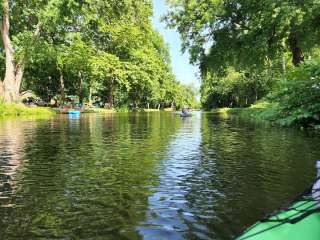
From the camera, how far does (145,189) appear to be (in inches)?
285

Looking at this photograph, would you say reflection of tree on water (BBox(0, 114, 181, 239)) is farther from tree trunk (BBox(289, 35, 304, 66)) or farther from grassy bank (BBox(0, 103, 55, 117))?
grassy bank (BBox(0, 103, 55, 117))

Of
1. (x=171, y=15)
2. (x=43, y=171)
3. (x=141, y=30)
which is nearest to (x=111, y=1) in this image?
(x=171, y=15)

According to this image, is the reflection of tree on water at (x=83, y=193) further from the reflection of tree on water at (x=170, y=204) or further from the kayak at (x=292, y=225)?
the kayak at (x=292, y=225)

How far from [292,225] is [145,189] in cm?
391

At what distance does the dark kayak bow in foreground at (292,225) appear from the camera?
3.52 m

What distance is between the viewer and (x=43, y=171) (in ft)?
29.5

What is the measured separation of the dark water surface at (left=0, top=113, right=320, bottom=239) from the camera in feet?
16.9

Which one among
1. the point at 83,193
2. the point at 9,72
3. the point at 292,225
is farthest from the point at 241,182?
the point at 9,72

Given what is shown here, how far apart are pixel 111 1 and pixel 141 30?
24.9 meters

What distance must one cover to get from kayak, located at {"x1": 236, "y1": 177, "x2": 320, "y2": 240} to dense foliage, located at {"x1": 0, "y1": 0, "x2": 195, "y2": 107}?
36505mm

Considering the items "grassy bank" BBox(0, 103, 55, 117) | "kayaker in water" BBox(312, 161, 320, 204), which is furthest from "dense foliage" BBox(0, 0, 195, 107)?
"kayaker in water" BBox(312, 161, 320, 204)

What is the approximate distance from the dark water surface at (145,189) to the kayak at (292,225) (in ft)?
3.57

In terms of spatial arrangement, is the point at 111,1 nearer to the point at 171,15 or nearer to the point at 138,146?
the point at 171,15

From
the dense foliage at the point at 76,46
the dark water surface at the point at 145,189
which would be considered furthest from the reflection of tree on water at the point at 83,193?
the dense foliage at the point at 76,46
